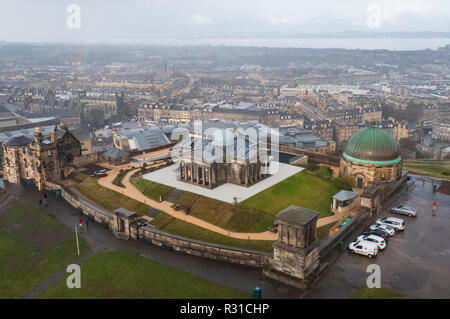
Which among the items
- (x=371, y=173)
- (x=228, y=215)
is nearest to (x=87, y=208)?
(x=228, y=215)

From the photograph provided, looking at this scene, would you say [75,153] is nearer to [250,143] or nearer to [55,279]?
[250,143]

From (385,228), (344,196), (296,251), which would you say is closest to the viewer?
(296,251)

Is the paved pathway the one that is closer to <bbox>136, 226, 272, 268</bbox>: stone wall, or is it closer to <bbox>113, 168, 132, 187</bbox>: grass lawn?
<bbox>113, 168, 132, 187</bbox>: grass lawn

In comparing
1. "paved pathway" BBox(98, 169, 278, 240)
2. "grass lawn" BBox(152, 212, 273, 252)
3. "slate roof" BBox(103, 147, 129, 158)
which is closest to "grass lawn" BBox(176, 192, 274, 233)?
"paved pathway" BBox(98, 169, 278, 240)

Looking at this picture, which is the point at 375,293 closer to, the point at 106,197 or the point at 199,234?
the point at 199,234

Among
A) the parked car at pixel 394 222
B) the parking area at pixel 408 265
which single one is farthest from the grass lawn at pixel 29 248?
the parked car at pixel 394 222
